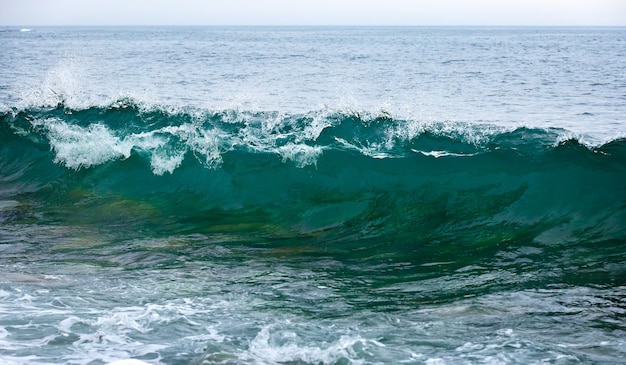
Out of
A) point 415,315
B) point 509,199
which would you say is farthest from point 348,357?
point 509,199

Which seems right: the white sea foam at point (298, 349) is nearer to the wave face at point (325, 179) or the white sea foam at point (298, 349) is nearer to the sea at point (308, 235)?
the sea at point (308, 235)

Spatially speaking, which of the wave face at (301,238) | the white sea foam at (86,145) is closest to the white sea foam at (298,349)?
the wave face at (301,238)

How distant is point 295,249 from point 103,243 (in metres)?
3.17

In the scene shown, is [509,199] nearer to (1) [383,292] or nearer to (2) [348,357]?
(1) [383,292]

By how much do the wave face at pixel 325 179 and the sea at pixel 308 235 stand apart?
0.04 m

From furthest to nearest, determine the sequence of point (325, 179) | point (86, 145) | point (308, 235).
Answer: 1. point (86, 145)
2. point (325, 179)
3. point (308, 235)

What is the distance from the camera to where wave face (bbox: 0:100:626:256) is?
36.8 feet

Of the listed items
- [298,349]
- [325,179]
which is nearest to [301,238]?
[325,179]

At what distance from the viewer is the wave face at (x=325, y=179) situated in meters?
11.2

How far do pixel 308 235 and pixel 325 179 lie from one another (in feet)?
8.09

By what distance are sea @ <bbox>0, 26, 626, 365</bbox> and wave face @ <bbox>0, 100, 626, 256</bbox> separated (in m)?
0.04

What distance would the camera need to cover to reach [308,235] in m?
11.2

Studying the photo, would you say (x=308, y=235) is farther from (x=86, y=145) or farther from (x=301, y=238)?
(x=86, y=145)

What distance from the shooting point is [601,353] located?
20.4 feet
